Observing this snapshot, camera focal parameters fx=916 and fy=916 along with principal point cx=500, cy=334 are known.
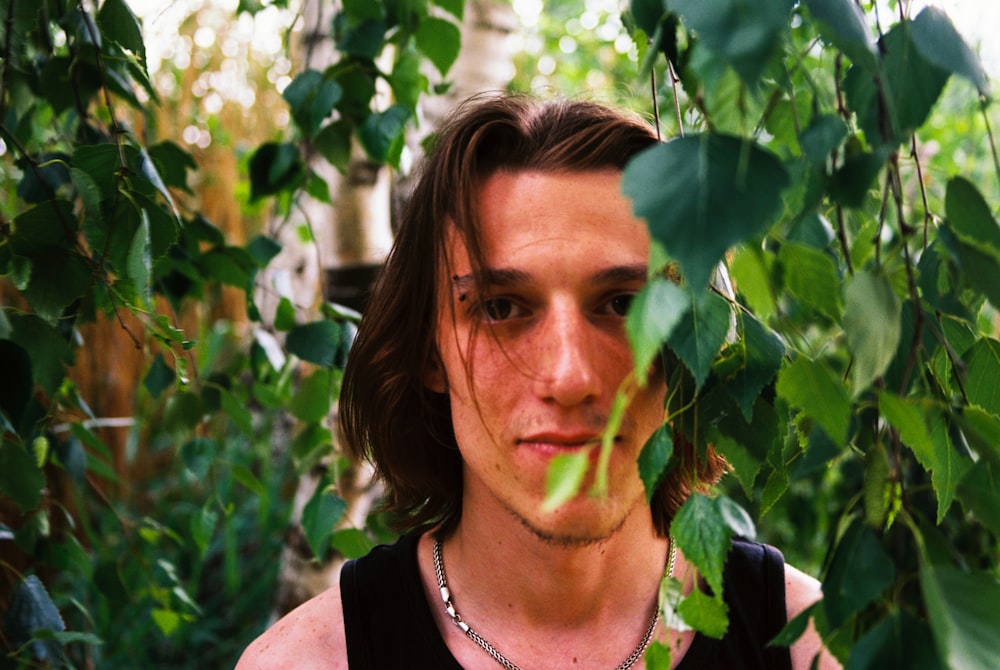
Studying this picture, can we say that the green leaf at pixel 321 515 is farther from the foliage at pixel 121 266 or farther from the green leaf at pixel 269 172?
the green leaf at pixel 269 172

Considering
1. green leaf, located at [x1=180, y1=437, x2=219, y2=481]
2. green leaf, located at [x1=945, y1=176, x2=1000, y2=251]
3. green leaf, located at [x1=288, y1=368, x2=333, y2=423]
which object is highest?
green leaf, located at [x1=945, y1=176, x2=1000, y2=251]

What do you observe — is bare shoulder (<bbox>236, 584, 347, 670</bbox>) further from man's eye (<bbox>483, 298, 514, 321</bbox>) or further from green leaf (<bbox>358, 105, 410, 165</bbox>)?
green leaf (<bbox>358, 105, 410, 165</bbox>)

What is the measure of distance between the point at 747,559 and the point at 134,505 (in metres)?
2.78

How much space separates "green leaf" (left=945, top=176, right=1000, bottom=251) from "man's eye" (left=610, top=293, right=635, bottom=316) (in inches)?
20.4

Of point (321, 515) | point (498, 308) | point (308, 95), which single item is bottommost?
point (321, 515)

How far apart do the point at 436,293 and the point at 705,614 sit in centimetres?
71

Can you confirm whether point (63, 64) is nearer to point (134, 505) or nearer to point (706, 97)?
point (706, 97)

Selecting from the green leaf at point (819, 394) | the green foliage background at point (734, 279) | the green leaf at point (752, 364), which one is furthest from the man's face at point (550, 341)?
the green leaf at point (819, 394)

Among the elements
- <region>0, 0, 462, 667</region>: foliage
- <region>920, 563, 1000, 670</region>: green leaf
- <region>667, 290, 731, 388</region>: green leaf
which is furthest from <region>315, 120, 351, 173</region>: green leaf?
<region>920, 563, 1000, 670</region>: green leaf

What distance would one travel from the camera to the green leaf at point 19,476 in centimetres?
95

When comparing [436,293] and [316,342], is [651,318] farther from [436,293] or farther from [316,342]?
[316,342]

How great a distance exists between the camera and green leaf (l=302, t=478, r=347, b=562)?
4.53ft

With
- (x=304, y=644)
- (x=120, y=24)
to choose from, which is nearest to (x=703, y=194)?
(x=120, y=24)

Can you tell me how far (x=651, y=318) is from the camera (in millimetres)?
475
